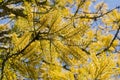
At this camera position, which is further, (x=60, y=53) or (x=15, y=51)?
(x=60, y=53)

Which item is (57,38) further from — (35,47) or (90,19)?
(90,19)

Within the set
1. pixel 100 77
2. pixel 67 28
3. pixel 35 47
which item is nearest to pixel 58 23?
pixel 67 28

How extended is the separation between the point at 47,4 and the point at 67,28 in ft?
7.36

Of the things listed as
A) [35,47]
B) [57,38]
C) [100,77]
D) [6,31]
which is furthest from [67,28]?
[6,31]

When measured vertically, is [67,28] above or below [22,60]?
above

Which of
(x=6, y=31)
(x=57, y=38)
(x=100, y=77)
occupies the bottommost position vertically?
(x=6, y=31)

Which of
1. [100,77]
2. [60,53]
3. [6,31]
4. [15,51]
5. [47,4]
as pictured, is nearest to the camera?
[100,77]

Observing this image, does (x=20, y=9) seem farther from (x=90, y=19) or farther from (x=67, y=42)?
(x=67, y=42)

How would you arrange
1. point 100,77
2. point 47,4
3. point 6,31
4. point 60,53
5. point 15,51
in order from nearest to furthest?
point 100,77 → point 15,51 → point 60,53 → point 6,31 → point 47,4

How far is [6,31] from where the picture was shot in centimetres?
469

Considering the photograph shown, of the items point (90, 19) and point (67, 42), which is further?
point (90, 19)

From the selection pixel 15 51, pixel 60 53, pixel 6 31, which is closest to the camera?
pixel 15 51

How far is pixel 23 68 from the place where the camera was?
3057 mm

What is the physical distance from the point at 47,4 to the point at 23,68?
2162mm
